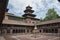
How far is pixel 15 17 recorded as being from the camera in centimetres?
4956

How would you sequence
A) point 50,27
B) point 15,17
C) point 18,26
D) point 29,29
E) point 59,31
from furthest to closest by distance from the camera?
point 15,17
point 29,29
point 18,26
point 50,27
point 59,31

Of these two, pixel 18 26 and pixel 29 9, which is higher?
pixel 29 9

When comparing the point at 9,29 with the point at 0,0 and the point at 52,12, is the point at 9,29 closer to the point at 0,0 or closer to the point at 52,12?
the point at 52,12

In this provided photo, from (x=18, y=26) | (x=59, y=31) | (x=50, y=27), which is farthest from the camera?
(x=18, y=26)

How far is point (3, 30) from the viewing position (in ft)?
117

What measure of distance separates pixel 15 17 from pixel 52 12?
59.5 ft

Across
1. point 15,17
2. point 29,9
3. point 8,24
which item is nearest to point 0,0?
point 8,24

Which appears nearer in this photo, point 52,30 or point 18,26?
point 52,30

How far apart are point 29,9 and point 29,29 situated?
1279 cm

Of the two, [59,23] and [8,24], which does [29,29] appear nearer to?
[8,24]

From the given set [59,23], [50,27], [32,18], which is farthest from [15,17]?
[59,23]

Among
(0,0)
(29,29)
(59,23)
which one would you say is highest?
(0,0)

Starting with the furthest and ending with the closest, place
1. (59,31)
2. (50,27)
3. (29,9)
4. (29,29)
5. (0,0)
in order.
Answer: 1. (29,9)
2. (29,29)
3. (50,27)
4. (59,31)
5. (0,0)

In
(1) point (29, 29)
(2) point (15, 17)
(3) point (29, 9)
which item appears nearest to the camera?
(1) point (29, 29)
